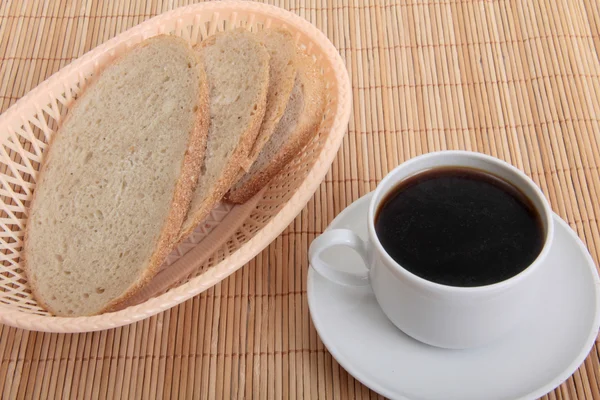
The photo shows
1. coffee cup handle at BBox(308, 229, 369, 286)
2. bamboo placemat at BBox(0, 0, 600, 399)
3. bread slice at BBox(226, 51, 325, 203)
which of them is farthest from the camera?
bread slice at BBox(226, 51, 325, 203)

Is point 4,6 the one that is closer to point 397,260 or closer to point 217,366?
point 217,366

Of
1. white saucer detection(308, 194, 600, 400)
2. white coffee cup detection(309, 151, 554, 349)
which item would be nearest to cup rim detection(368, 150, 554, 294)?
white coffee cup detection(309, 151, 554, 349)

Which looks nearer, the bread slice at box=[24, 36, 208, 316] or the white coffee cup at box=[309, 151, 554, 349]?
the white coffee cup at box=[309, 151, 554, 349]

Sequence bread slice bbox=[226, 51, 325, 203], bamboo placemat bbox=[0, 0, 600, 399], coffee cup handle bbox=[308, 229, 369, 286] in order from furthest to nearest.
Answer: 1. bread slice bbox=[226, 51, 325, 203]
2. bamboo placemat bbox=[0, 0, 600, 399]
3. coffee cup handle bbox=[308, 229, 369, 286]

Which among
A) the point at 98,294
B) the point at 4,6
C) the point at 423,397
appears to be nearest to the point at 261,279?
the point at 98,294

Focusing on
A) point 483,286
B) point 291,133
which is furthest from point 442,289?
point 291,133

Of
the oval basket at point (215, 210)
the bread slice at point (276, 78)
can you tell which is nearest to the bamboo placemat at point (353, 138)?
the oval basket at point (215, 210)

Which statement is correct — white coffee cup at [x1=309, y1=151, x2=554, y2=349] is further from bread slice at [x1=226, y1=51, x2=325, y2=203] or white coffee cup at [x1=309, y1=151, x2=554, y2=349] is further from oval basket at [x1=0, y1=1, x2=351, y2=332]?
bread slice at [x1=226, y1=51, x2=325, y2=203]

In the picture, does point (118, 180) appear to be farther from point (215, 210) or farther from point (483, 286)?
point (483, 286)
